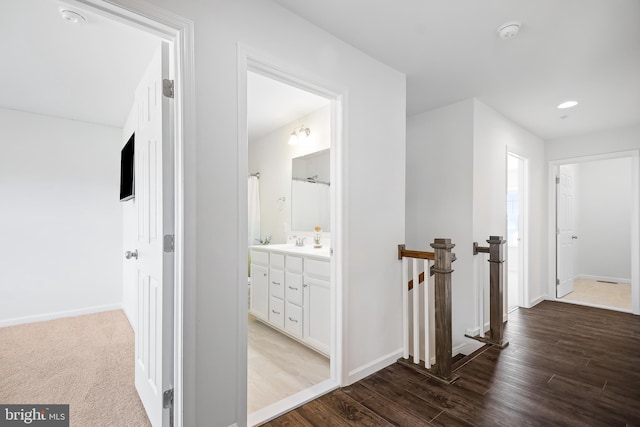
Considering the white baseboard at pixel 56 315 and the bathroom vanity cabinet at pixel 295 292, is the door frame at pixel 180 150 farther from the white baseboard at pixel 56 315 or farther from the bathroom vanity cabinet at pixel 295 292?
the white baseboard at pixel 56 315

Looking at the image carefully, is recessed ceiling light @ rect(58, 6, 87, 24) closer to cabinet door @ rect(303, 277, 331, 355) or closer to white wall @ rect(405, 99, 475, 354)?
cabinet door @ rect(303, 277, 331, 355)

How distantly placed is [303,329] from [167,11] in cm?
252

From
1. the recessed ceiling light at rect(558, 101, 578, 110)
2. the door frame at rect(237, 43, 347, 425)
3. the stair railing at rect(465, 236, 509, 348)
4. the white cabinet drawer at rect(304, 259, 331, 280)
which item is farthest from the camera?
the recessed ceiling light at rect(558, 101, 578, 110)

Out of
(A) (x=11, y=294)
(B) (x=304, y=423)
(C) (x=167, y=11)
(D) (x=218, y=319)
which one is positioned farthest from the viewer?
(A) (x=11, y=294)

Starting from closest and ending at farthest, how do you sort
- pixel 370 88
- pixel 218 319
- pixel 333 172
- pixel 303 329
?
pixel 218 319 < pixel 333 172 < pixel 370 88 < pixel 303 329

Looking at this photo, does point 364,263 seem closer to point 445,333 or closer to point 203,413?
point 445,333

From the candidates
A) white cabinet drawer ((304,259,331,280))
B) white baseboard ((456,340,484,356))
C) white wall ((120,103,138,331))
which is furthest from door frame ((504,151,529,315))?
white wall ((120,103,138,331))

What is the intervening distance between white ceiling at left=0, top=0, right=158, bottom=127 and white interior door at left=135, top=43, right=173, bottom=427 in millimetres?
587

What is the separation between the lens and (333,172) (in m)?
2.13

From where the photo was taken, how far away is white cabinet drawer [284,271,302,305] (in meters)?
2.79

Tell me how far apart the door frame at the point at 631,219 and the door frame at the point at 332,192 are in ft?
13.4

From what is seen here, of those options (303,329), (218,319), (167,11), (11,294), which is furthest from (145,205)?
(11,294)

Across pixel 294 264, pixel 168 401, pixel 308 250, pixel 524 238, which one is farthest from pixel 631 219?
pixel 168 401

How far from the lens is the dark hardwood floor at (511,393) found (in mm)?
1732
